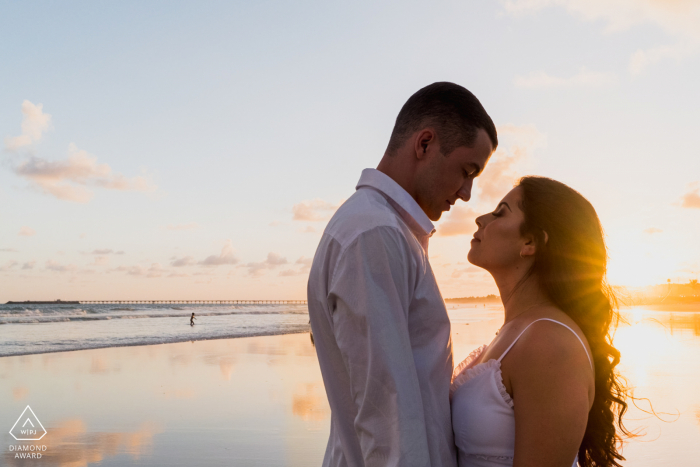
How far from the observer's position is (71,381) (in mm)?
11719

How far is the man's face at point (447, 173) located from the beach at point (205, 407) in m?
5.24

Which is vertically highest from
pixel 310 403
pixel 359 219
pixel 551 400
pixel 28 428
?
pixel 359 219

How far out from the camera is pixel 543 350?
200 cm

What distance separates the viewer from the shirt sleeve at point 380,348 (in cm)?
146

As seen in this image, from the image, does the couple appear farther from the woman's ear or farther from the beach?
the beach

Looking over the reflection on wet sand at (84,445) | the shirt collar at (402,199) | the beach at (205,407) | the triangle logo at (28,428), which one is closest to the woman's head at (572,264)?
the shirt collar at (402,199)

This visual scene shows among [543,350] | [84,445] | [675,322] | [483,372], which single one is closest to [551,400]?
[543,350]

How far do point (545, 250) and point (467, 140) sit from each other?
2.44 feet

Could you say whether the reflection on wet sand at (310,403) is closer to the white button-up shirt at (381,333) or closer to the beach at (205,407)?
the beach at (205,407)

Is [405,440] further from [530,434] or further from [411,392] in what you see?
[530,434]

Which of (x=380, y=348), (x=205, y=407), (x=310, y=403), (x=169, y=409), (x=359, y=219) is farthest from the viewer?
(x=310, y=403)

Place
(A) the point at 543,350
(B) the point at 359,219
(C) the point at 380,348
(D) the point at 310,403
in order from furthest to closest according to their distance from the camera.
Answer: (D) the point at 310,403 → (A) the point at 543,350 → (B) the point at 359,219 → (C) the point at 380,348

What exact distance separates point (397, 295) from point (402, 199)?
0.42 m

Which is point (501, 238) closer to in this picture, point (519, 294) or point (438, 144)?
point (519, 294)
